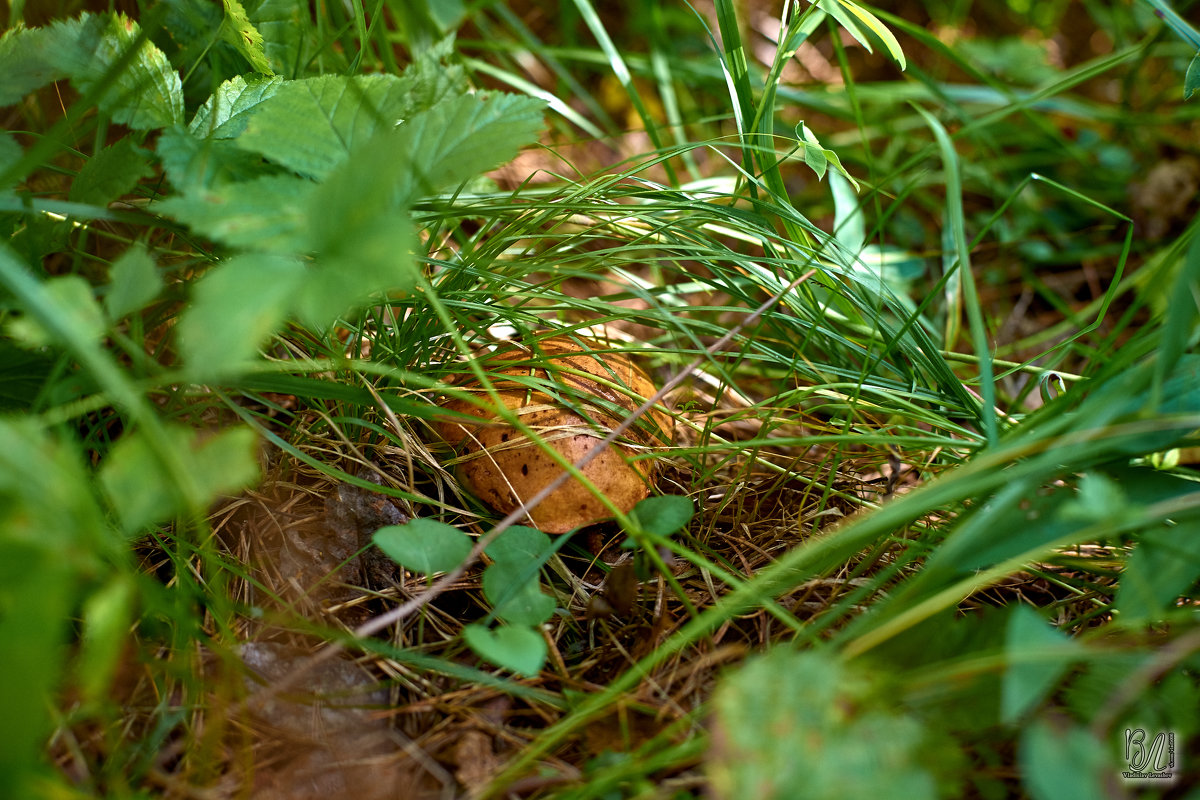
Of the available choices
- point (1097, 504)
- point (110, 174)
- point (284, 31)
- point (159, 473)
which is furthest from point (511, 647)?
point (284, 31)

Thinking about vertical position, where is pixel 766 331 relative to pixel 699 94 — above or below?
below

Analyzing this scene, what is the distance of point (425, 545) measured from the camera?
0.97 m

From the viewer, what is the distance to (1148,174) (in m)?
2.21

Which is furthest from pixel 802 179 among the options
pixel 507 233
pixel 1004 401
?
pixel 507 233

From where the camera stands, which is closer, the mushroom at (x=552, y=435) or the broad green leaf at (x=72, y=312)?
the broad green leaf at (x=72, y=312)

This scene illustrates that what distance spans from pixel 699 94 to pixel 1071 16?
1.64 meters

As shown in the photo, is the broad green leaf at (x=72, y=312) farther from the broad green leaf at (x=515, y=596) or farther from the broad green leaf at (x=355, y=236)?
the broad green leaf at (x=515, y=596)

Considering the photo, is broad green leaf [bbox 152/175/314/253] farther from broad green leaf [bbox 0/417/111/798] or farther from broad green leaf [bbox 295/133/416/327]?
broad green leaf [bbox 0/417/111/798]

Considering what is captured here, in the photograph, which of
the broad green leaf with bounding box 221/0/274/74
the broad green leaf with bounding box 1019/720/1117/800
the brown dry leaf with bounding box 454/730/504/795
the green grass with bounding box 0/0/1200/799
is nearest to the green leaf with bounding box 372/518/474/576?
the green grass with bounding box 0/0/1200/799

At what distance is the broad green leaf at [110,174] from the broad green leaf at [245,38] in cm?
26

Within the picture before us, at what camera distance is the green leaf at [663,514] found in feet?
3.33

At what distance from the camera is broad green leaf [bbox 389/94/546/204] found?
3.27 ft

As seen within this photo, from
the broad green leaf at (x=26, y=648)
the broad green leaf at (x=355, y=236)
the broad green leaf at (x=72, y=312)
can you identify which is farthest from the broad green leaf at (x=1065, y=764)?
the broad green leaf at (x=72, y=312)

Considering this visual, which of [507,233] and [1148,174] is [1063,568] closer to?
[507,233]
